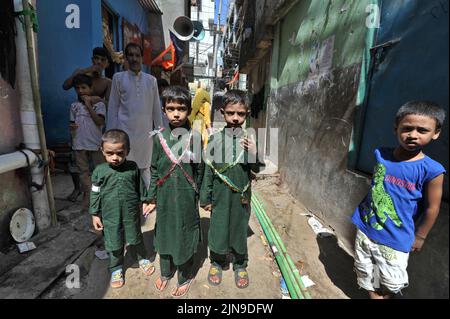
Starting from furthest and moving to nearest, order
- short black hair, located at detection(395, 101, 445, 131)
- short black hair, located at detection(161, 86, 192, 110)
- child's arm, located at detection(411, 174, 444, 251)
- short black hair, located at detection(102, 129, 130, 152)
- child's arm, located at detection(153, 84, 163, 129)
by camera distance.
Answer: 1. child's arm, located at detection(153, 84, 163, 129)
2. short black hair, located at detection(102, 129, 130, 152)
3. short black hair, located at detection(161, 86, 192, 110)
4. child's arm, located at detection(411, 174, 444, 251)
5. short black hair, located at detection(395, 101, 445, 131)

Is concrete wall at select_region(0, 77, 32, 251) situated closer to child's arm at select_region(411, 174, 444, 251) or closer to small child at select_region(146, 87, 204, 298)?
small child at select_region(146, 87, 204, 298)

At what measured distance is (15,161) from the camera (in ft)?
7.96

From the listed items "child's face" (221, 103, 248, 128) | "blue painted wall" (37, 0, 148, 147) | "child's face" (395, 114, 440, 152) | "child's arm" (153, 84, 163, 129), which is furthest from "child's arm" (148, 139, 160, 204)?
"blue painted wall" (37, 0, 148, 147)

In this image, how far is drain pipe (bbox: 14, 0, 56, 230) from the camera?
8.37ft

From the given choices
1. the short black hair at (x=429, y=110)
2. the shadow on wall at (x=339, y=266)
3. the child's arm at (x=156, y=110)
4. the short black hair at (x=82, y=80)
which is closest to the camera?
the short black hair at (x=429, y=110)

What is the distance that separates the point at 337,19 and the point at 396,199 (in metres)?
2.89

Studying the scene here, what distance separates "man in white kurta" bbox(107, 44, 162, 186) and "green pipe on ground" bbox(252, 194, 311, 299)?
2.01 metres

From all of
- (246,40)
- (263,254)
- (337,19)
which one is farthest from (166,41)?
(263,254)

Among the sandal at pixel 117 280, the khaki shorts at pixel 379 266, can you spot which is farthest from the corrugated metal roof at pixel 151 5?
the khaki shorts at pixel 379 266

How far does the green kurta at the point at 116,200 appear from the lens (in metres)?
2.17

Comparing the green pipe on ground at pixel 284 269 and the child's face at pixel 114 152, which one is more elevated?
the child's face at pixel 114 152

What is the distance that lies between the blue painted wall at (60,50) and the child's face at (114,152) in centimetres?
350

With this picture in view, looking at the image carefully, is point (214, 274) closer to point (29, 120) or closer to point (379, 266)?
point (379, 266)

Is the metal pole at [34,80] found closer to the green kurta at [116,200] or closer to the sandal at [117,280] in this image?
the green kurta at [116,200]
